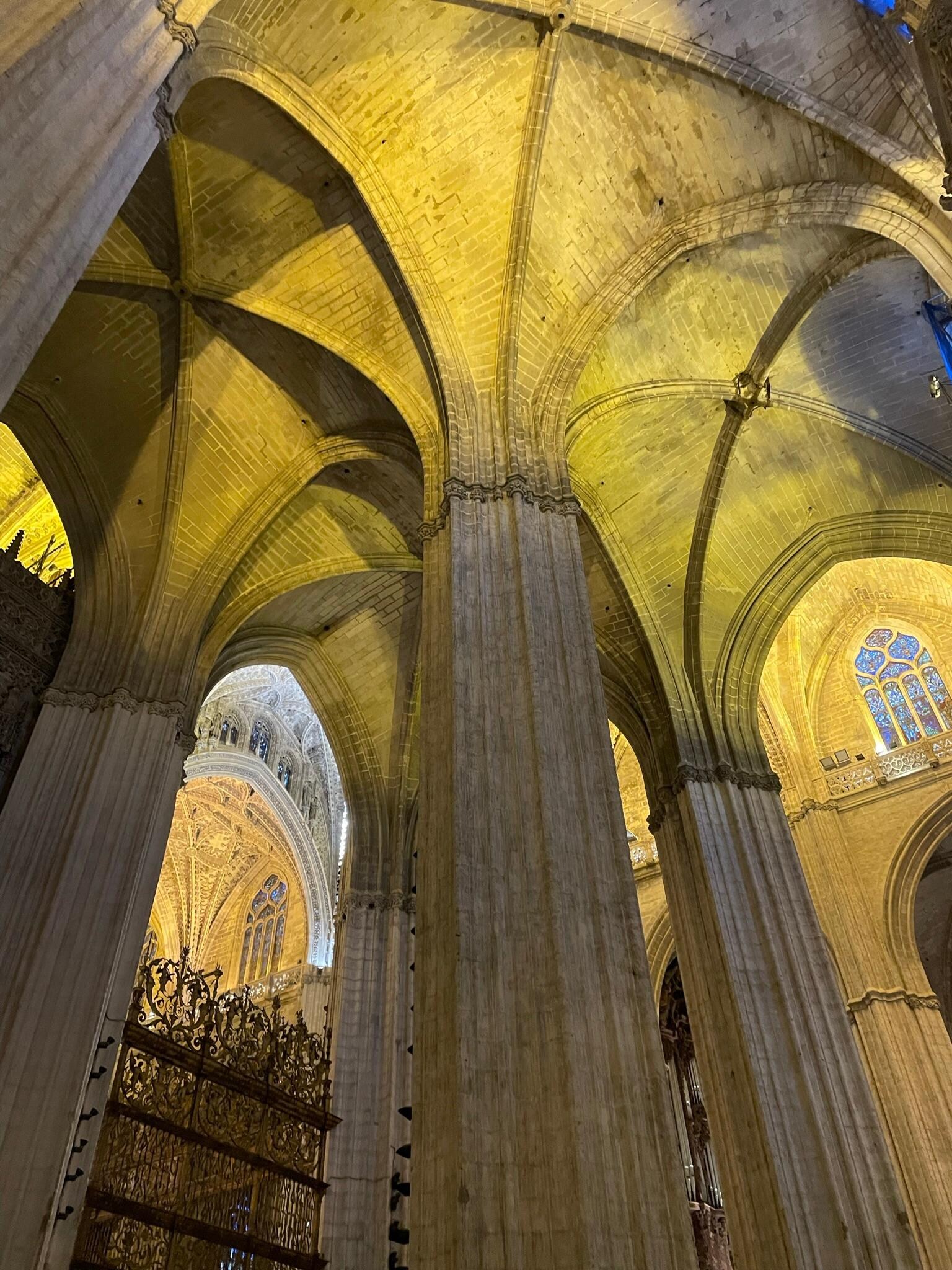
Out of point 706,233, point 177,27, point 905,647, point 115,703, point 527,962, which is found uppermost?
point 905,647

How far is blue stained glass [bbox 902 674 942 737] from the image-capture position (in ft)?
53.2

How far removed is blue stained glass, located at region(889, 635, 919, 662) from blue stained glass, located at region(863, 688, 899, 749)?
0.80 metres

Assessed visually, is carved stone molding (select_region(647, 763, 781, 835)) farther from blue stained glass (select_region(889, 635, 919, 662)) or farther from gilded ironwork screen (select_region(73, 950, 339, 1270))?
blue stained glass (select_region(889, 635, 919, 662))

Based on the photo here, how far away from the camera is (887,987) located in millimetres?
13617

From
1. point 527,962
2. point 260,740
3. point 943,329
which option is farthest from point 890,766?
point 260,740

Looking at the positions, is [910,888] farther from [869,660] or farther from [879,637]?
[879,637]

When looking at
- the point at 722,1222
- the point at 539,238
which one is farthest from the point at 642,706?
the point at 722,1222

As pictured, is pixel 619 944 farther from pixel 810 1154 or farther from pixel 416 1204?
pixel 810 1154

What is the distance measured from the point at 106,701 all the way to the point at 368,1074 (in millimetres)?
5626

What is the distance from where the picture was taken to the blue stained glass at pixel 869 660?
1722 centimetres

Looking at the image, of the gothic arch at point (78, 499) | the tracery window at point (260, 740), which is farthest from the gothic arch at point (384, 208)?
the tracery window at point (260, 740)

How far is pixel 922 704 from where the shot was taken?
1647cm

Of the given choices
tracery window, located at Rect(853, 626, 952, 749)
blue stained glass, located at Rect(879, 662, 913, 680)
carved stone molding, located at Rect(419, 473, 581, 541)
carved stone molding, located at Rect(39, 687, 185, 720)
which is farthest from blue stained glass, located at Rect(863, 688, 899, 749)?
carved stone molding, located at Rect(39, 687, 185, 720)

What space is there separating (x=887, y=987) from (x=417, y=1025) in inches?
413
